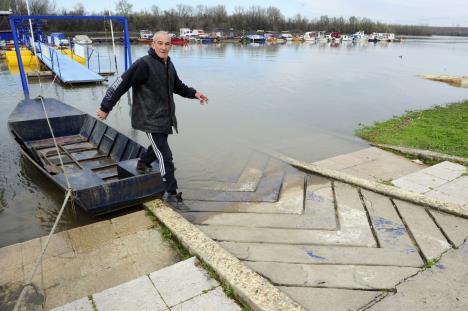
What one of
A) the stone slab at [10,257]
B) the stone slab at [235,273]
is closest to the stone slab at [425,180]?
the stone slab at [235,273]

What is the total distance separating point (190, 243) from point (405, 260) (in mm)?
2293

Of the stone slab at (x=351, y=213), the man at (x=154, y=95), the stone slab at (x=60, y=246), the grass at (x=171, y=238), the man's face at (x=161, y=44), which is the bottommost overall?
the stone slab at (x=60, y=246)

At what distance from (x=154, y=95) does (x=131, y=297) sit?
2489 mm

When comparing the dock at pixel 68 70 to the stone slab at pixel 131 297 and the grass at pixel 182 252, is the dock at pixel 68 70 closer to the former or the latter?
the grass at pixel 182 252

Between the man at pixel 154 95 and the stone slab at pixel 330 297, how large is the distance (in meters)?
2.50

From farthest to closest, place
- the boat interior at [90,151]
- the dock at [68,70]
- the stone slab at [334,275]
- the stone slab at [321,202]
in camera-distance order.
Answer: the dock at [68,70]
the boat interior at [90,151]
the stone slab at [321,202]
the stone slab at [334,275]

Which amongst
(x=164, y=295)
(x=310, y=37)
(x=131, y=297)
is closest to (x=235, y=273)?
(x=164, y=295)

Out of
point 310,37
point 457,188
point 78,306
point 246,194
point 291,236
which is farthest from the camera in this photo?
point 310,37

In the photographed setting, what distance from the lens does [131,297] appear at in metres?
3.09

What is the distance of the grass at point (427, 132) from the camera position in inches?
311

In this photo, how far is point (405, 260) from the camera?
12.1 ft

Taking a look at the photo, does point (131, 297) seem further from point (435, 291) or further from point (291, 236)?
point (435, 291)

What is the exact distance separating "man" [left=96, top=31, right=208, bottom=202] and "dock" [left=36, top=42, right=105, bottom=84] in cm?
1531

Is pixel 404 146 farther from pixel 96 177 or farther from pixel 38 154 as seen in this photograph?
pixel 38 154
